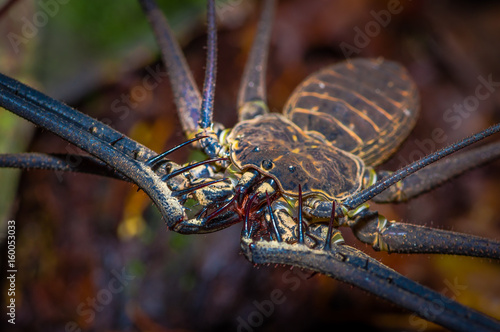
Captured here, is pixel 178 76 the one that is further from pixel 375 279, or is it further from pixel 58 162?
pixel 375 279

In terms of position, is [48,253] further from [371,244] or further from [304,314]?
[371,244]

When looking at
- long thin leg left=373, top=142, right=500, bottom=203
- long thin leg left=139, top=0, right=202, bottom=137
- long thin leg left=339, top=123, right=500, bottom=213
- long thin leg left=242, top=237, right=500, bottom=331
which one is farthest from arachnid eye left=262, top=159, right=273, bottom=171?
long thin leg left=373, top=142, right=500, bottom=203

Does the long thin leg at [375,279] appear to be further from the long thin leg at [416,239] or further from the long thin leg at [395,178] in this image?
the long thin leg at [416,239]

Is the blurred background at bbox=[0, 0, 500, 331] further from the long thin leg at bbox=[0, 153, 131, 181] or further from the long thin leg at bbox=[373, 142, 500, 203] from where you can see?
the long thin leg at bbox=[0, 153, 131, 181]

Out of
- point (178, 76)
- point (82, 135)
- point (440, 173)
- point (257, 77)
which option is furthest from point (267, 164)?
point (440, 173)

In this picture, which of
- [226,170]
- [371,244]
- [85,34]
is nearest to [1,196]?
[85,34]

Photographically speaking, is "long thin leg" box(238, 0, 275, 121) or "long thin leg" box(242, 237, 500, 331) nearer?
"long thin leg" box(242, 237, 500, 331)
